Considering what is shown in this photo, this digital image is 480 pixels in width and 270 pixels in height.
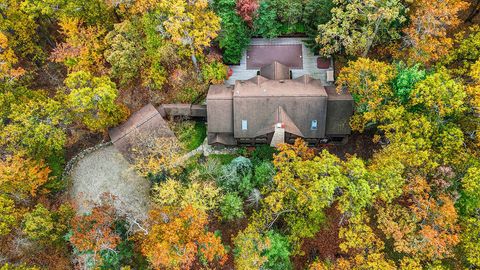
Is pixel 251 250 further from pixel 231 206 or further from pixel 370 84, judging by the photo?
pixel 370 84

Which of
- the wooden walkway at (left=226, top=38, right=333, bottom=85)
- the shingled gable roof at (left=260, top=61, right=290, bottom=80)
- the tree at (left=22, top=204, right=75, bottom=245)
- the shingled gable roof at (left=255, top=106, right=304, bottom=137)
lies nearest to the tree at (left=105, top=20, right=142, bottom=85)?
the wooden walkway at (left=226, top=38, right=333, bottom=85)

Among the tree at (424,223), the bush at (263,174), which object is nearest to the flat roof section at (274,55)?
the bush at (263,174)

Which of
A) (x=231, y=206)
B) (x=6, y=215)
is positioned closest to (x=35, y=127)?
(x=6, y=215)

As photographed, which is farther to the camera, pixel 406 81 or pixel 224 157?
pixel 224 157

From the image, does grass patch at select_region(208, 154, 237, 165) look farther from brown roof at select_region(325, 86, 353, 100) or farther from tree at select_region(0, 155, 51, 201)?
tree at select_region(0, 155, 51, 201)

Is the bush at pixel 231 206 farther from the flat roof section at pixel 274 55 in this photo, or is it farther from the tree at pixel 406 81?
the flat roof section at pixel 274 55

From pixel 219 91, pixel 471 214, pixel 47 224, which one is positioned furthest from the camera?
pixel 219 91

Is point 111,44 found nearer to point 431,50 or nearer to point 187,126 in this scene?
point 187,126
